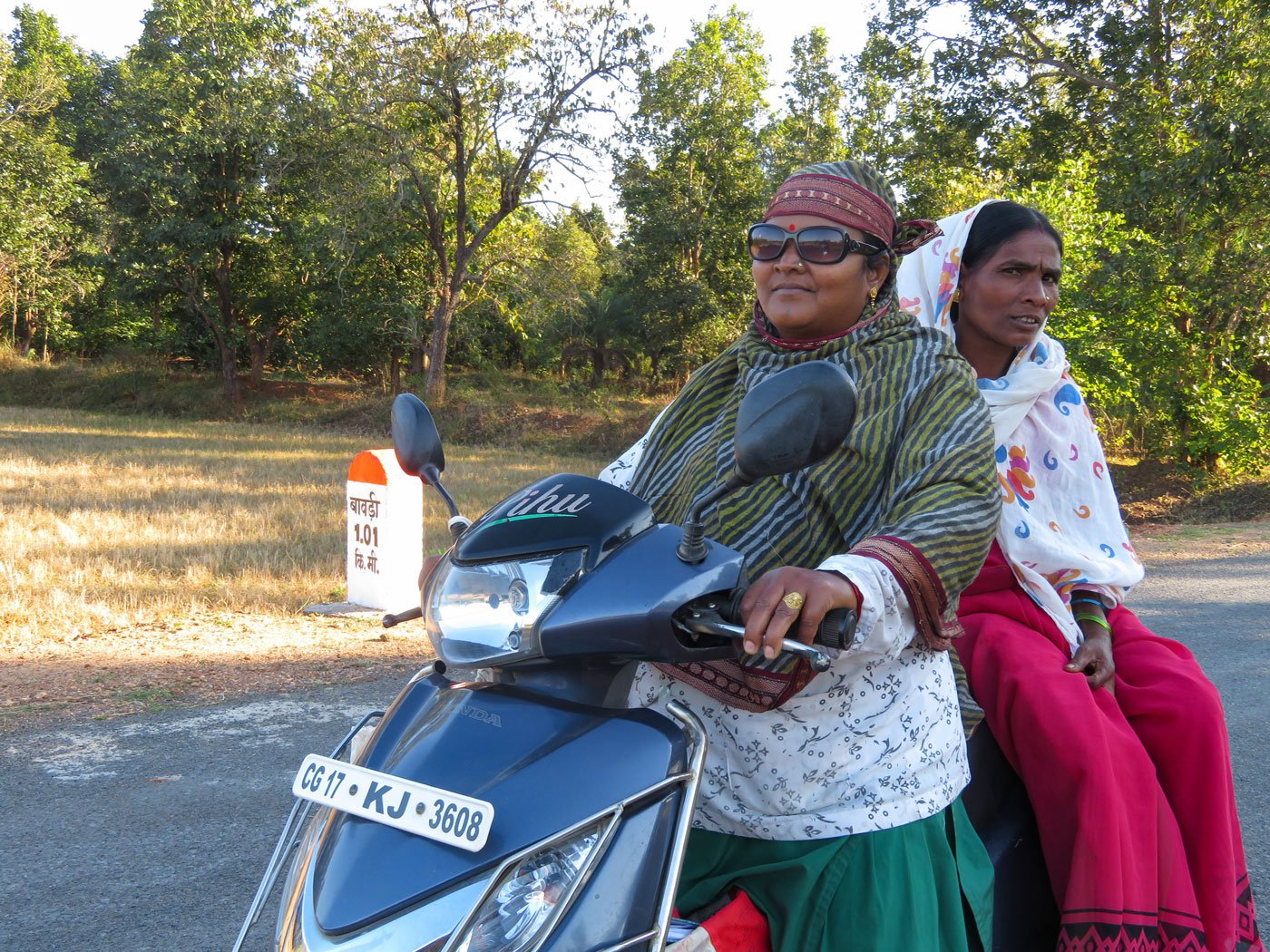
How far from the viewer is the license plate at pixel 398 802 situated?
1312mm

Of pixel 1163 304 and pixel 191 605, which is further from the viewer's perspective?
pixel 1163 304

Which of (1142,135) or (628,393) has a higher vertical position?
(1142,135)

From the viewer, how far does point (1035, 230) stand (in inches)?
115

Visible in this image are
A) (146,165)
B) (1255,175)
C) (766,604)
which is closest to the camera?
(766,604)

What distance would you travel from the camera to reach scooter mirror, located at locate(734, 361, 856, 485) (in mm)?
1413

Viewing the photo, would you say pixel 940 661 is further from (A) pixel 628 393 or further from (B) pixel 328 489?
(A) pixel 628 393

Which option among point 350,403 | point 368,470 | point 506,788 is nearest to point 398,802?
point 506,788

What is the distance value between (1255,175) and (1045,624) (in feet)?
46.4

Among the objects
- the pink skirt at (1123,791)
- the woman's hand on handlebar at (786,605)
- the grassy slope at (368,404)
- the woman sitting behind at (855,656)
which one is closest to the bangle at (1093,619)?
the pink skirt at (1123,791)

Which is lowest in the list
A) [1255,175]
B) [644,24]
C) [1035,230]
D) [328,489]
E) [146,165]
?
[328,489]

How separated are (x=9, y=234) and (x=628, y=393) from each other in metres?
19.3

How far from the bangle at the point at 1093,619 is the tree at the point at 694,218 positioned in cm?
2961

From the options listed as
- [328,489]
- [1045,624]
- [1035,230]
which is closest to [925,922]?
[1045,624]

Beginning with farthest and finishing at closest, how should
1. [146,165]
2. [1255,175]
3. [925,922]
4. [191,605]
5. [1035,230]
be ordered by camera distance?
[146,165] < [1255,175] < [191,605] < [1035,230] < [925,922]
